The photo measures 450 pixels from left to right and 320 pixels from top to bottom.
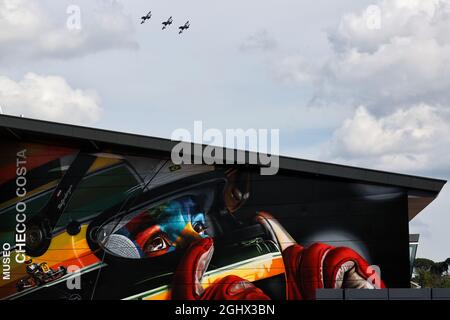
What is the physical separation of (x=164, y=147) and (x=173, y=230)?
279 centimetres

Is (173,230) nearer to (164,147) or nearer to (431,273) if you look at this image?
(164,147)

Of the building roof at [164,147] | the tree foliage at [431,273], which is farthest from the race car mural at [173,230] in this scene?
the tree foliage at [431,273]

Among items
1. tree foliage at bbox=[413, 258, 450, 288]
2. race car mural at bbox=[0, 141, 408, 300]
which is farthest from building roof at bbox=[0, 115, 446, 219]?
tree foliage at bbox=[413, 258, 450, 288]

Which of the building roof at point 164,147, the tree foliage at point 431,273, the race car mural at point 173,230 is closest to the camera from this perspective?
the building roof at point 164,147

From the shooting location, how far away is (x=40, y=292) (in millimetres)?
27156

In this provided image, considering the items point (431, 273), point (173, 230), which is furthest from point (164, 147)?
point (431, 273)

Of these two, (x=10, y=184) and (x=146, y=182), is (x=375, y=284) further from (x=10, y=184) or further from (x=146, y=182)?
(x=10, y=184)

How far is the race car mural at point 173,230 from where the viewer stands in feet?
82.8

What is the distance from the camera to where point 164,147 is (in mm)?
26703

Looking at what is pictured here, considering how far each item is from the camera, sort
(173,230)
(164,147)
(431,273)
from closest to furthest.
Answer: (173,230), (164,147), (431,273)

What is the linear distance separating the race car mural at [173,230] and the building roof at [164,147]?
0.42 m

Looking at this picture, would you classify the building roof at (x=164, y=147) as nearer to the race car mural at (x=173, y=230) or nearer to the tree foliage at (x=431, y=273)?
the race car mural at (x=173, y=230)

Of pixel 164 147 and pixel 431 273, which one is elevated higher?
pixel 431 273
